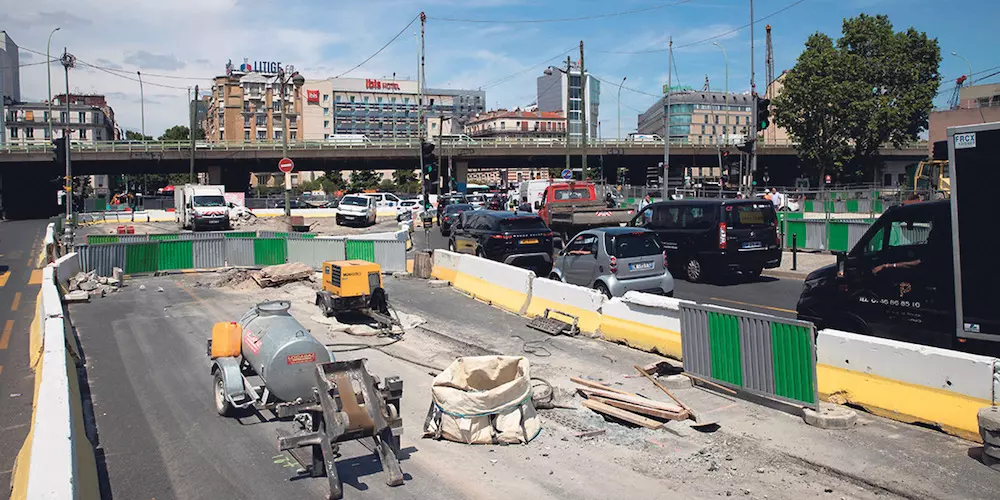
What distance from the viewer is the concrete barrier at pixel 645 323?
1088 cm

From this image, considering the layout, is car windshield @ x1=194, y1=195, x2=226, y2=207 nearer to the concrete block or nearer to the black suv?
the black suv

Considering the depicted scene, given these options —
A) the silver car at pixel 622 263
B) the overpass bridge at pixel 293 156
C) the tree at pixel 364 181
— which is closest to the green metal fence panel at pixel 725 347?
the silver car at pixel 622 263

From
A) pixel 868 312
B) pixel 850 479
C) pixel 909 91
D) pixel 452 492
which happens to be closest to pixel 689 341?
pixel 868 312

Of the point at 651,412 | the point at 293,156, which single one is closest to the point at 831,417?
the point at 651,412

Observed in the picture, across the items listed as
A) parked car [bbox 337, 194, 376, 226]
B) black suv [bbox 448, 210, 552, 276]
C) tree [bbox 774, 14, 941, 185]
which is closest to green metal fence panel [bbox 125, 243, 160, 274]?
black suv [bbox 448, 210, 552, 276]

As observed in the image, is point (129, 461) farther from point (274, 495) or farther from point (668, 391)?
point (668, 391)

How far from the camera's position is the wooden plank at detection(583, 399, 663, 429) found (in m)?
7.91

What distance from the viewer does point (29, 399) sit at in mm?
10266

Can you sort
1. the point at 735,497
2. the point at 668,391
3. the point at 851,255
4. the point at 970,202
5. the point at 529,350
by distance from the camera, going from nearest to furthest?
the point at 735,497, the point at 970,202, the point at 668,391, the point at 851,255, the point at 529,350

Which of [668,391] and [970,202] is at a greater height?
[970,202]

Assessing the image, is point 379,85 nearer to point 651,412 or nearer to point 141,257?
point 141,257

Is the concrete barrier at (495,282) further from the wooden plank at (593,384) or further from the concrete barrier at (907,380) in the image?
the concrete barrier at (907,380)

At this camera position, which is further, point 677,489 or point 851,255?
point 851,255

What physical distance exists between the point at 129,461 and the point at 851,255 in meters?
8.80
